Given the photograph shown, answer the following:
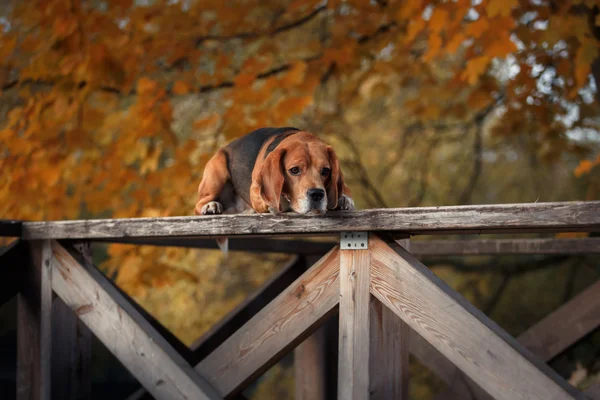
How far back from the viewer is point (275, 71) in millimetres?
5988

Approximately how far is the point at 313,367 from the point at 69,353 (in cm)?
167

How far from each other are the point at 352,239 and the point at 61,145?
11.3 feet

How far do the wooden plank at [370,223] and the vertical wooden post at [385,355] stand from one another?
300 mm

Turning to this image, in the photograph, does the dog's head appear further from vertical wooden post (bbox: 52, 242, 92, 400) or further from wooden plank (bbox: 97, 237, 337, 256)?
wooden plank (bbox: 97, 237, 337, 256)

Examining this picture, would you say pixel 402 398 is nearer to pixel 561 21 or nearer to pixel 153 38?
pixel 561 21

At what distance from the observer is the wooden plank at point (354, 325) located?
2490 mm

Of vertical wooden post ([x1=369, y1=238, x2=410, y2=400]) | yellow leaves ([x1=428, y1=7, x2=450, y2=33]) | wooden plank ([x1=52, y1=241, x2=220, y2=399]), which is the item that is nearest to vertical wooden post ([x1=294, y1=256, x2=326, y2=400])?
wooden plank ([x1=52, y1=241, x2=220, y2=399])

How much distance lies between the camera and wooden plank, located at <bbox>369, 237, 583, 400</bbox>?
2115mm

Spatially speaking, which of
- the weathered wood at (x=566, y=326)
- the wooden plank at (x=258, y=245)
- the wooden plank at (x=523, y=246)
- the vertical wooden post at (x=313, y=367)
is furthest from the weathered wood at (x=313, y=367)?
the weathered wood at (x=566, y=326)

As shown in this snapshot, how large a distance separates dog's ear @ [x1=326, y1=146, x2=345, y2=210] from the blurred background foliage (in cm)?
161

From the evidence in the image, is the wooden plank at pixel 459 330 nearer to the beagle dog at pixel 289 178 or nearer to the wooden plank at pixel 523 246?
the beagle dog at pixel 289 178

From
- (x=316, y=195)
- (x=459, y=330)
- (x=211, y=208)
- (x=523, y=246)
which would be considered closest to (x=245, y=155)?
(x=211, y=208)

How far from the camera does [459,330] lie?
228 centimetres

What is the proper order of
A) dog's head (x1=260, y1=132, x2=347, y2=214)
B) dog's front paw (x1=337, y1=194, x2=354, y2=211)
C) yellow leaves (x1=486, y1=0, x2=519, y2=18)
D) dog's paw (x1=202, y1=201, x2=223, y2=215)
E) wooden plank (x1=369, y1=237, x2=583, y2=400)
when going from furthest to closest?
1. yellow leaves (x1=486, y1=0, x2=519, y2=18)
2. dog's paw (x1=202, y1=201, x2=223, y2=215)
3. dog's front paw (x1=337, y1=194, x2=354, y2=211)
4. dog's head (x1=260, y1=132, x2=347, y2=214)
5. wooden plank (x1=369, y1=237, x2=583, y2=400)
